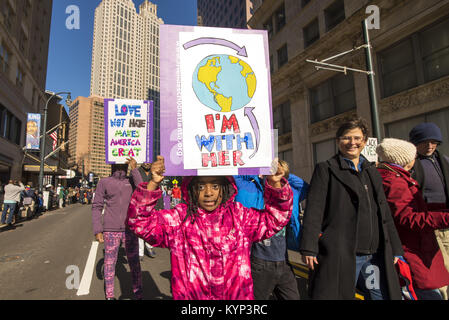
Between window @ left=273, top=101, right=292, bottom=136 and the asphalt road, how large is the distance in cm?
1492

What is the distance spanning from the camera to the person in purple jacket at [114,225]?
3.50 metres

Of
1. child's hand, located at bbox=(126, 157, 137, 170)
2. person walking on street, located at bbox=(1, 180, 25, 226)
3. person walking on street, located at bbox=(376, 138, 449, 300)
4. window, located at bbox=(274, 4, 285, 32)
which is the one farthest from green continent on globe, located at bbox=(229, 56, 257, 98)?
window, located at bbox=(274, 4, 285, 32)

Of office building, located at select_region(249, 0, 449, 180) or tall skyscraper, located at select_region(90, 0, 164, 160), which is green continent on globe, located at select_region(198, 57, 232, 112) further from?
tall skyscraper, located at select_region(90, 0, 164, 160)

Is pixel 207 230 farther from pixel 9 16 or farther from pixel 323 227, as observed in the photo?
pixel 9 16

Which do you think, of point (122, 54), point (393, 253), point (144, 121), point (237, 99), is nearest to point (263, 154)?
point (237, 99)

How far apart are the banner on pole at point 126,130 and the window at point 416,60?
1193 centimetres

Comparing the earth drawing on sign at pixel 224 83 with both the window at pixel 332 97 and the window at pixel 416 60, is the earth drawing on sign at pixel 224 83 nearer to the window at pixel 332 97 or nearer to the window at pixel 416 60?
the window at pixel 416 60

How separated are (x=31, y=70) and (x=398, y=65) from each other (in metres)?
34.3

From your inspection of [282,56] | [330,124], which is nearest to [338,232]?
[330,124]

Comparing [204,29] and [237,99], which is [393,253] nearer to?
[237,99]

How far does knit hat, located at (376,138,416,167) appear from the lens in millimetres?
2426

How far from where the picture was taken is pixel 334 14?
15.6m

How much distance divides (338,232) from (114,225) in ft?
9.36
